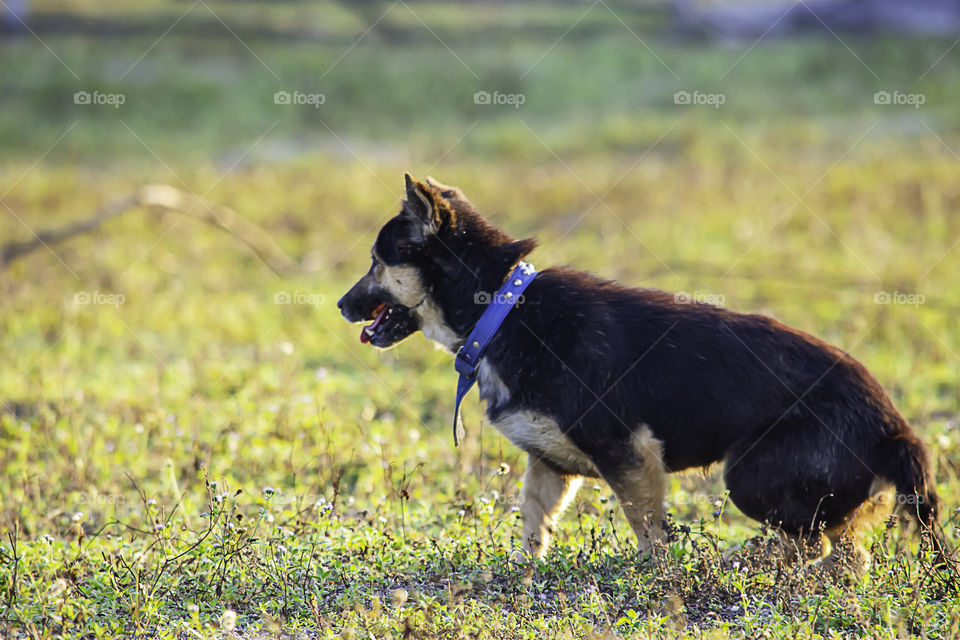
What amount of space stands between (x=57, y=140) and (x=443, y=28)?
40.8 ft

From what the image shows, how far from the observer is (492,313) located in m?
4.70

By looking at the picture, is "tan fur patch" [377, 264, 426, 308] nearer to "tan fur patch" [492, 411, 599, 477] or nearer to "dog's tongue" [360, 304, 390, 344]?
"dog's tongue" [360, 304, 390, 344]

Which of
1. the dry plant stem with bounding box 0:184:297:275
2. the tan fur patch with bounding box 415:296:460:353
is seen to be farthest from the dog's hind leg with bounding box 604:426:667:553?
the dry plant stem with bounding box 0:184:297:275

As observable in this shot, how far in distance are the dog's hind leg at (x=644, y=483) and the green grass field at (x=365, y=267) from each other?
0.50 feet

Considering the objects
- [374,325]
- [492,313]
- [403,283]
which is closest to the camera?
[492,313]

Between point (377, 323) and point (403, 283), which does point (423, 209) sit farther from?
point (377, 323)

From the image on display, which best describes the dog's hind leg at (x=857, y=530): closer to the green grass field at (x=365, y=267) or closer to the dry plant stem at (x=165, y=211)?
the green grass field at (x=365, y=267)

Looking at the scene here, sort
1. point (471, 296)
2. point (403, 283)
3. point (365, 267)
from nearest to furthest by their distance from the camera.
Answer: point (471, 296), point (403, 283), point (365, 267)

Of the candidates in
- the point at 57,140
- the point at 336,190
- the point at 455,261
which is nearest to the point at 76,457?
the point at 455,261

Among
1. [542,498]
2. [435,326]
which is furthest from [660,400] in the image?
[435,326]

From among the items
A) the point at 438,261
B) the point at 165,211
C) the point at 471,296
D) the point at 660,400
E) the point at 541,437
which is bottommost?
the point at 541,437

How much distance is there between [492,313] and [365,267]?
23.3ft

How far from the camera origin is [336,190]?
14430mm

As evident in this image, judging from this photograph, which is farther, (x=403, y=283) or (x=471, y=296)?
(x=403, y=283)
